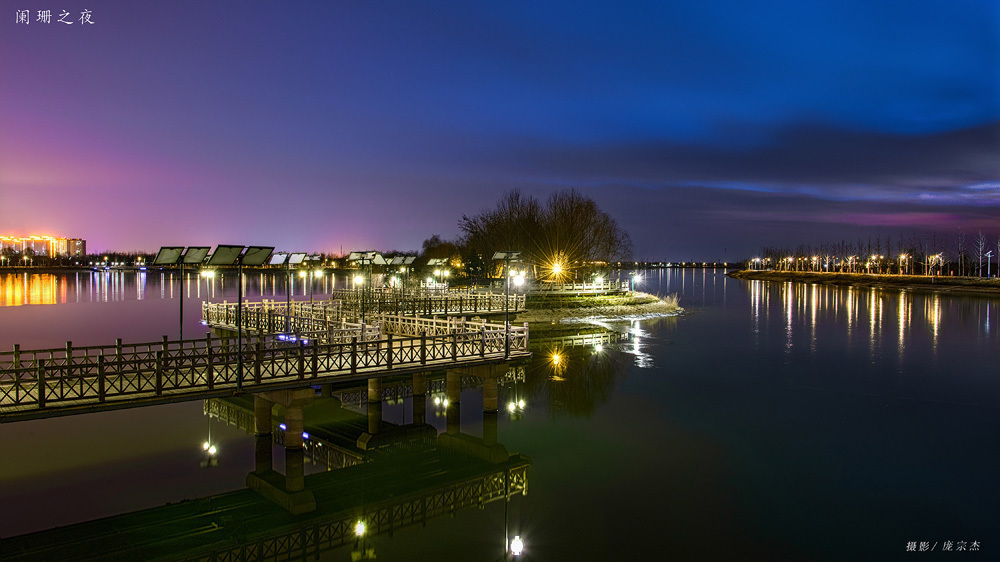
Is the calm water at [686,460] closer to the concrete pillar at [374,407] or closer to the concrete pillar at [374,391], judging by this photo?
the concrete pillar at [374,407]

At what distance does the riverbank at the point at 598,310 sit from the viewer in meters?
57.6

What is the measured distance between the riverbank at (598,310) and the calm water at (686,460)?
1465cm

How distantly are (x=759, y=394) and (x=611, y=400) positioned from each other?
7728 mm

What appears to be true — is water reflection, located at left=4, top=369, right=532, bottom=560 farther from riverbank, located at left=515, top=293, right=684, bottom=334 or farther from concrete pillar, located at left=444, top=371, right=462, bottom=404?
riverbank, located at left=515, top=293, right=684, bottom=334

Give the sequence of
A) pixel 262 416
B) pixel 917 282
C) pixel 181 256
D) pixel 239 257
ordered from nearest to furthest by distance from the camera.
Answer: pixel 239 257, pixel 262 416, pixel 181 256, pixel 917 282

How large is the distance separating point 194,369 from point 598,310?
5173cm

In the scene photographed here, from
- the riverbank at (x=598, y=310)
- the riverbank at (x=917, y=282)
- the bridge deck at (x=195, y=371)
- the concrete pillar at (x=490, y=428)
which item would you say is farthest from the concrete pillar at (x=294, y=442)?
the riverbank at (x=917, y=282)

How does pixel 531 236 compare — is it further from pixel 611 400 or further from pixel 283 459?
pixel 283 459

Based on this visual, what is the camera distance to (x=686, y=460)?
21.6m

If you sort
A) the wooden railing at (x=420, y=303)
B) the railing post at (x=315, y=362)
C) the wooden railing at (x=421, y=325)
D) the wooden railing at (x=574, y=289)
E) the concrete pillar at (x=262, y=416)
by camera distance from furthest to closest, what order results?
the wooden railing at (x=574, y=289)
the wooden railing at (x=420, y=303)
the wooden railing at (x=421, y=325)
the concrete pillar at (x=262, y=416)
the railing post at (x=315, y=362)

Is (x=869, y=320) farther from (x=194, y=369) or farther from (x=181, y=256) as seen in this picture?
(x=194, y=369)

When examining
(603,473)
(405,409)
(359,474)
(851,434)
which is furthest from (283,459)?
(851,434)

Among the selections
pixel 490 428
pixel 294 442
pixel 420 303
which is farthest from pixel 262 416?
pixel 420 303

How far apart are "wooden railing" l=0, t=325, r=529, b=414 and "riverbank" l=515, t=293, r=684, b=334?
30.9 m
